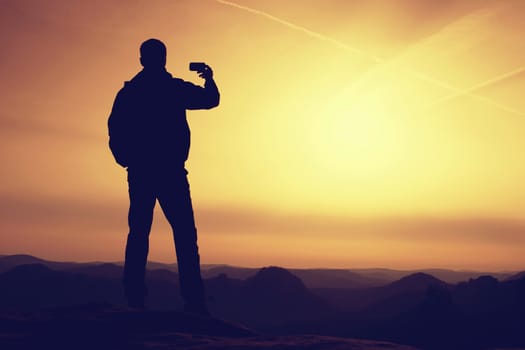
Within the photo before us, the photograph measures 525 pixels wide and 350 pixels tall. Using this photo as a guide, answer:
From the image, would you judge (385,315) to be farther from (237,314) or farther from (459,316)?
(237,314)

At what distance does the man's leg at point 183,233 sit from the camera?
10.8m

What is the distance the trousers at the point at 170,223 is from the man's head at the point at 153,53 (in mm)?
1833

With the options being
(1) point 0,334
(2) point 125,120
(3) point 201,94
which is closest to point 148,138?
(2) point 125,120

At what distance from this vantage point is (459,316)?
189 feet

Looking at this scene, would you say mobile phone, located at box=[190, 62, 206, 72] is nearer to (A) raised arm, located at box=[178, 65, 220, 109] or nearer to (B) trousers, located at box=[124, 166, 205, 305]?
(A) raised arm, located at box=[178, 65, 220, 109]

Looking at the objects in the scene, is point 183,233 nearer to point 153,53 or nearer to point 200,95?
point 200,95

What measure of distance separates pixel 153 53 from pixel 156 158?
183 cm

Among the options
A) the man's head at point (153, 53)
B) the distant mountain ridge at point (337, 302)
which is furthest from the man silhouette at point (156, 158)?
the distant mountain ridge at point (337, 302)

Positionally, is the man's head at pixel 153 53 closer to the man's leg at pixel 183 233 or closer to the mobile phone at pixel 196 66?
the mobile phone at pixel 196 66

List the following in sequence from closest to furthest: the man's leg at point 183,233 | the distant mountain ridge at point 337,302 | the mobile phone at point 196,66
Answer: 1. the man's leg at point 183,233
2. the mobile phone at point 196,66
3. the distant mountain ridge at point 337,302

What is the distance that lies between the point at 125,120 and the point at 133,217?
5.59 ft

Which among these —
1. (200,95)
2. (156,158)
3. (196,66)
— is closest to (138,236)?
(156,158)

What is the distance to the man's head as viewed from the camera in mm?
10891

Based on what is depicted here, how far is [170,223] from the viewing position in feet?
35.9
